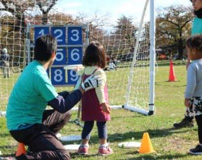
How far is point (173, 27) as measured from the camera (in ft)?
181

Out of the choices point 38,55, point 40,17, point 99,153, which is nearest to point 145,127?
point 99,153

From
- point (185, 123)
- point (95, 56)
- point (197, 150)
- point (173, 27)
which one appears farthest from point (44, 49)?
point (173, 27)

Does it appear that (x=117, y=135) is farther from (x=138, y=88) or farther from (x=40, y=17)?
(x=40, y=17)

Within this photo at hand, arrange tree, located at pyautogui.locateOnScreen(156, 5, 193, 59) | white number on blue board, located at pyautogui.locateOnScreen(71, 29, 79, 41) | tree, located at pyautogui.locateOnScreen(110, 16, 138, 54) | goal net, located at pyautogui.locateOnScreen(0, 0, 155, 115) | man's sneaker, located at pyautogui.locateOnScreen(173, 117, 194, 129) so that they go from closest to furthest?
man's sneaker, located at pyautogui.locateOnScreen(173, 117, 194, 129) < white number on blue board, located at pyautogui.locateOnScreen(71, 29, 79, 41) < goal net, located at pyautogui.locateOnScreen(0, 0, 155, 115) < tree, located at pyautogui.locateOnScreen(110, 16, 138, 54) < tree, located at pyautogui.locateOnScreen(156, 5, 193, 59)

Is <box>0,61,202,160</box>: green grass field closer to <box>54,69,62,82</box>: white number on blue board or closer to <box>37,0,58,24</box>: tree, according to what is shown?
<box>54,69,62,82</box>: white number on blue board

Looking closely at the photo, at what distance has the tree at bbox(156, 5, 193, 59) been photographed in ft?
176

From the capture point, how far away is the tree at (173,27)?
176ft

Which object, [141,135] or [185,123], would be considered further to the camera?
[185,123]

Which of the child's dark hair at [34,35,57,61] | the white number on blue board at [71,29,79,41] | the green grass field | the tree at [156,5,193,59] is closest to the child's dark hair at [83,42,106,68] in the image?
the child's dark hair at [34,35,57,61]

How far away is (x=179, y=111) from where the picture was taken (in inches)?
336

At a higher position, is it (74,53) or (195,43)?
(195,43)

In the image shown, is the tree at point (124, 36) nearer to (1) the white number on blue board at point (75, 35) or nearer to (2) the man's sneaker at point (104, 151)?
(1) the white number on blue board at point (75, 35)

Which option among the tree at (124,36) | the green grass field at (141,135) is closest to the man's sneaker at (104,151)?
the green grass field at (141,135)

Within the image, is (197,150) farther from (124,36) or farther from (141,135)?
(124,36)
